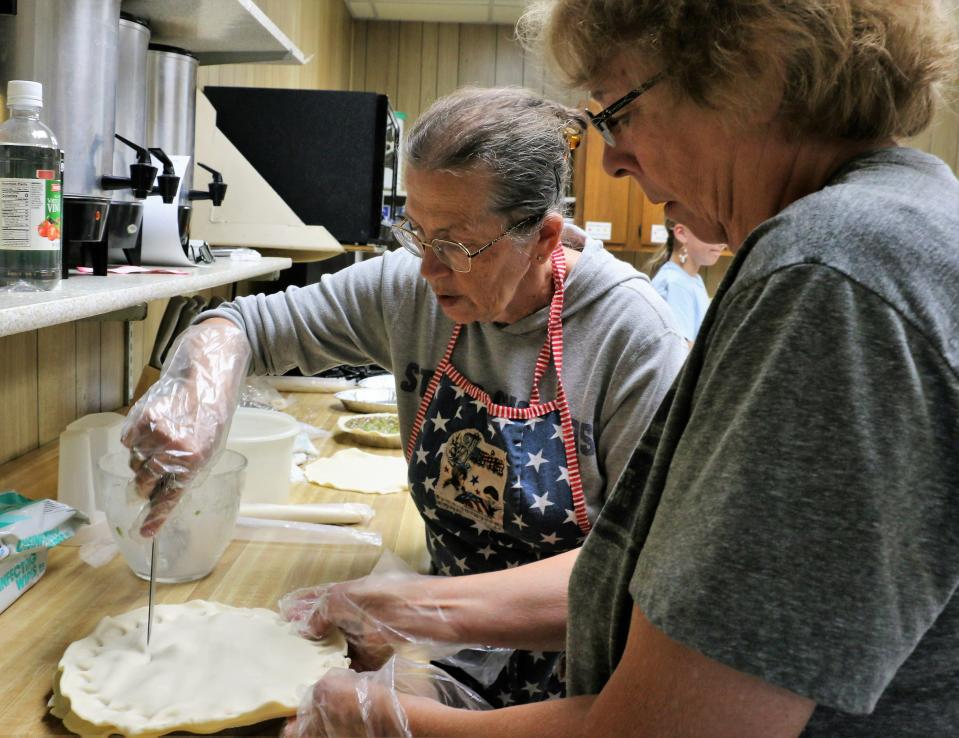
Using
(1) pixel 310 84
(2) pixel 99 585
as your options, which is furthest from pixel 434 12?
(2) pixel 99 585

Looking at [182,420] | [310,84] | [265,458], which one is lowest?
[265,458]

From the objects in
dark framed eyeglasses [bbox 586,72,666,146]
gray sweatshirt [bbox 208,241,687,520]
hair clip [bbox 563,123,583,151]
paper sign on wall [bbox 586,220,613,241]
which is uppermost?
paper sign on wall [bbox 586,220,613,241]

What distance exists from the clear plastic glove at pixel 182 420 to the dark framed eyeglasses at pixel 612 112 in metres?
0.67

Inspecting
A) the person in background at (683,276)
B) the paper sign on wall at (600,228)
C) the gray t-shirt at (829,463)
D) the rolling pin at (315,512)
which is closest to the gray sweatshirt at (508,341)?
the rolling pin at (315,512)

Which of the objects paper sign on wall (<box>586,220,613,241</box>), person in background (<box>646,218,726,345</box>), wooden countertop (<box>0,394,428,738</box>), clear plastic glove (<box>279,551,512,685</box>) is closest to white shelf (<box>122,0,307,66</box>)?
wooden countertop (<box>0,394,428,738</box>)

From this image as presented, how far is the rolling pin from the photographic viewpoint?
1.47 metres

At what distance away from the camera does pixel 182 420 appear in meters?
1.12

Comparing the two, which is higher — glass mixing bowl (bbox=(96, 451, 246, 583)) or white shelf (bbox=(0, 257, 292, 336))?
white shelf (bbox=(0, 257, 292, 336))

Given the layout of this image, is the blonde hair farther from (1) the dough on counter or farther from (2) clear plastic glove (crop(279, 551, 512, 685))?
(1) the dough on counter

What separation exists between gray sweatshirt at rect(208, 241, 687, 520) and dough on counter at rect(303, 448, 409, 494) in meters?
0.33

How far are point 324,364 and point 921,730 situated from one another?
3.70 ft

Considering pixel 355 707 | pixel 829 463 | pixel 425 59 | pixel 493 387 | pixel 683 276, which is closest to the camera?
pixel 829 463

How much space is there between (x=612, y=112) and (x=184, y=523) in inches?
32.4

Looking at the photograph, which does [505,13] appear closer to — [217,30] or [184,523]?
[217,30]
